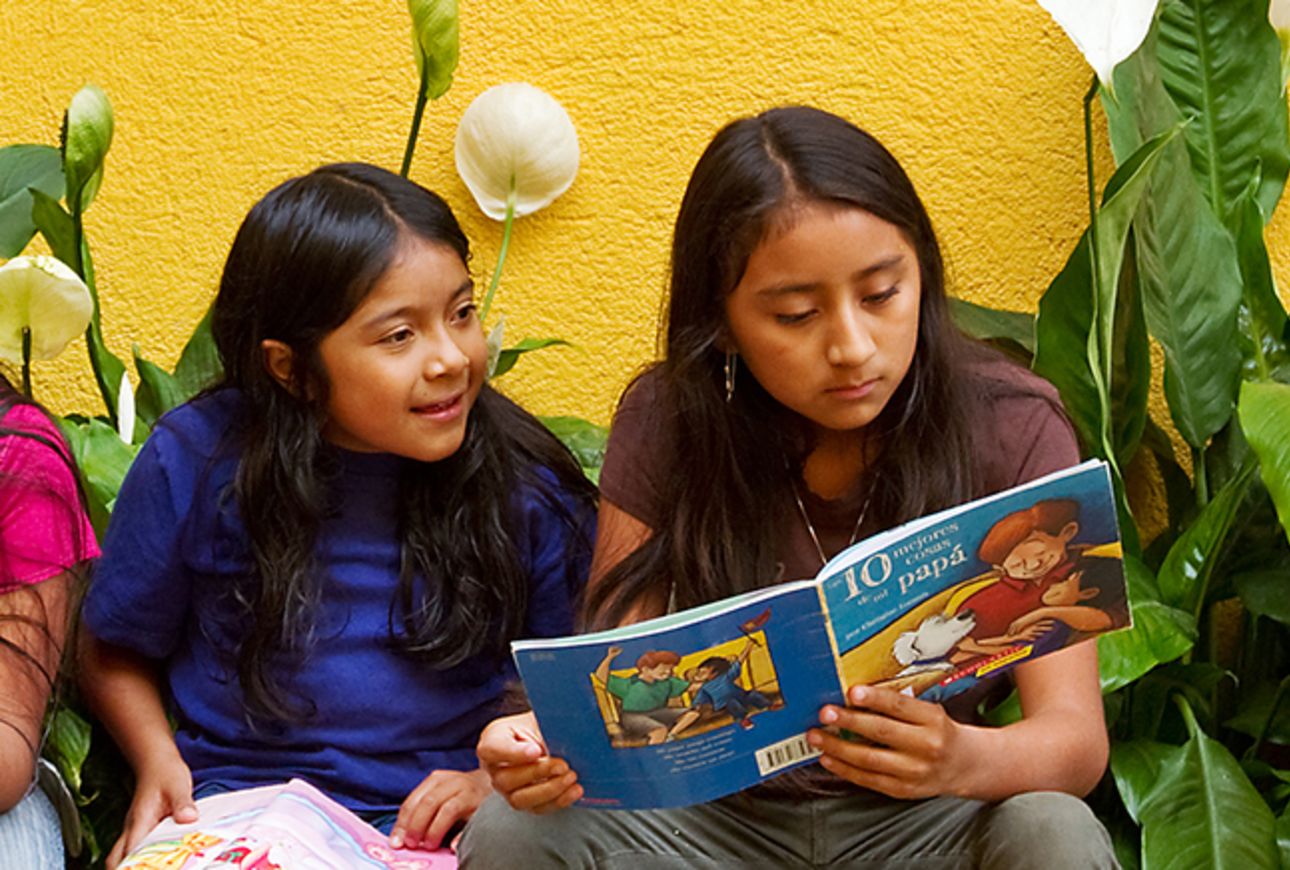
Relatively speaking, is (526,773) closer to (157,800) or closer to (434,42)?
(157,800)

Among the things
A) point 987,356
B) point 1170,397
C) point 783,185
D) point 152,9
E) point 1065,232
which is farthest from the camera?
point 152,9

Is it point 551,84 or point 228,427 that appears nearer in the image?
point 228,427

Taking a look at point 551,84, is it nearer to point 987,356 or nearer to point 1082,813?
point 987,356

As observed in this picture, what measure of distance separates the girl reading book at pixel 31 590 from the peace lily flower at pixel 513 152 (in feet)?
1.98

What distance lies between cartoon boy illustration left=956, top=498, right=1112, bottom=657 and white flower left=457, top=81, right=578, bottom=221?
89 cm

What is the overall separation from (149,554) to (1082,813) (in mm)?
789

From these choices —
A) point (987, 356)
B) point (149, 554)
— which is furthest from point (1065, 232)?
point (149, 554)

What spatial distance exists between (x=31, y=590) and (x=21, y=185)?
0.68 metres

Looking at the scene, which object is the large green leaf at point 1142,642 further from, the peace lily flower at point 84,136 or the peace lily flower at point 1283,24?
the peace lily flower at point 84,136

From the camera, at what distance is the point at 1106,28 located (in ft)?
4.40

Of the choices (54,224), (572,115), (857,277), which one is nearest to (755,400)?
(857,277)

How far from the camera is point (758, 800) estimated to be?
4.17 feet

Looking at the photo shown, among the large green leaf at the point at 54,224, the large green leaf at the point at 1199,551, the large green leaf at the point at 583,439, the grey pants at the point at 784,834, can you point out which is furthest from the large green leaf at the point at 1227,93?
the large green leaf at the point at 54,224

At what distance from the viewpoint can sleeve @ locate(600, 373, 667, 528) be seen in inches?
53.2
